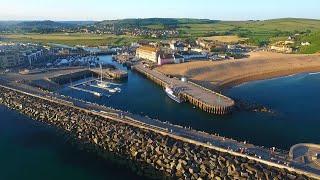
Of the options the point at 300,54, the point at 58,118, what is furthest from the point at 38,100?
the point at 300,54

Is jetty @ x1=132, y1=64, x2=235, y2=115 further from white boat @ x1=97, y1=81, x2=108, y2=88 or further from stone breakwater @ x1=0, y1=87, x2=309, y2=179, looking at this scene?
stone breakwater @ x1=0, y1=87, x2=309, y2=179

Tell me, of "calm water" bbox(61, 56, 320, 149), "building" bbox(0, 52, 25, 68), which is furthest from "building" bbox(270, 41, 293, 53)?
"building" bbox(0, 52, 25, 68)

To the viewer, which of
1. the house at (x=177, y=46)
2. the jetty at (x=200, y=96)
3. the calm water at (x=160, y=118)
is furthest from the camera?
the house at (x=177, y=46)

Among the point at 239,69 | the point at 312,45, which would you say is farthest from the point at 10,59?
the point at 312,45

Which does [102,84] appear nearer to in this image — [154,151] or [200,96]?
[200,96]

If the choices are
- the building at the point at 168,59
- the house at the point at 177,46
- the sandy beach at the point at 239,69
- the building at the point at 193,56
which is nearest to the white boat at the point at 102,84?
the sandy beach at the point at 239,69

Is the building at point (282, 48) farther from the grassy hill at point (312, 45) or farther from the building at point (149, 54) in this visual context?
the building at point (149, 54)

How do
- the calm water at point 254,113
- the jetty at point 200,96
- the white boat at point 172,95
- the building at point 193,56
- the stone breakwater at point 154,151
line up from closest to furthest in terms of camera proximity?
the stone breakwater at point 154,151
the calm water at point 254,113
the jetty at point 200,96
the white boat at point 172,95
the building at point 193,56
